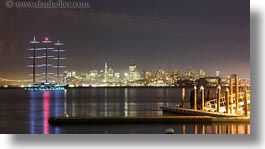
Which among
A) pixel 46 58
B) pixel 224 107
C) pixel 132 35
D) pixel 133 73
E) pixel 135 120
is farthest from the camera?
pixel 224 107

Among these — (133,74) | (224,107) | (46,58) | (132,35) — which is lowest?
(224,107)

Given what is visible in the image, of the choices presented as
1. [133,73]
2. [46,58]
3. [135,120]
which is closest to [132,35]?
[133,73]

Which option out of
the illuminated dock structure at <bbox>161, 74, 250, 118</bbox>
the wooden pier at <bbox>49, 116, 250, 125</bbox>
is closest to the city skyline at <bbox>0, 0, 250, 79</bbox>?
the wooden pier at <bbox>49, 116, 250, 125</bbox>

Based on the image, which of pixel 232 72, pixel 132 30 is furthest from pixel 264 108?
pixel 132 30

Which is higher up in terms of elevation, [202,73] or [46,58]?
[46,58]

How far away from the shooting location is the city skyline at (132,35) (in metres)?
7.77

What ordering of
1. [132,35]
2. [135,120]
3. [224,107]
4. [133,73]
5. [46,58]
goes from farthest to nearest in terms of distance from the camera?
[224,107] < [135,120] < [46,58] < [133,73] < [132,35]

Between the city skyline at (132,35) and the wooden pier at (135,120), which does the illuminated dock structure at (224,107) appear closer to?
the wooden pier at (135,120)

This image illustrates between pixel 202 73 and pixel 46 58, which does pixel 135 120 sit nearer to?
pixel 202 73

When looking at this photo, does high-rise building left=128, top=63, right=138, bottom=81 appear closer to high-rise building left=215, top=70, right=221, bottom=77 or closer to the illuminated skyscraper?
the illuminated skyscraper

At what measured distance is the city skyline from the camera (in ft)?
25.5

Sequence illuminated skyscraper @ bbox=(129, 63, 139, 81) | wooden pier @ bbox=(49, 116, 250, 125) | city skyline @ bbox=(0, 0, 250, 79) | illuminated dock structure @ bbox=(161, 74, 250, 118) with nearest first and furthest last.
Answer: city skyline @ bbox=(0, 0, 250, 79)
illuminated skyscraper @ bbox=(129, 63, 139, 81)
wooden pier @ bbox=(49, 116, 250, 125)
illuminated dock structure @ bbox=(161, 74, 250, 118)

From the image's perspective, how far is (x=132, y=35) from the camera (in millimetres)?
8328

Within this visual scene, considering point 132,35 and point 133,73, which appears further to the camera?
point 133,73
